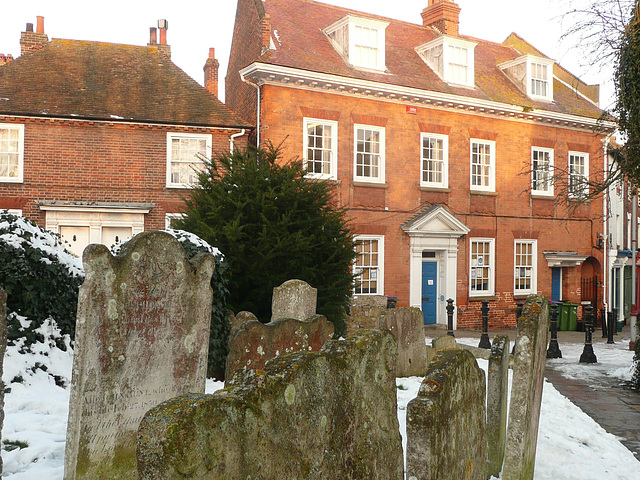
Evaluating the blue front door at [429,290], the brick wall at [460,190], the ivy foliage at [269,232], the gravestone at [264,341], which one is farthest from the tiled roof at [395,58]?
the gravestone at [264,341]

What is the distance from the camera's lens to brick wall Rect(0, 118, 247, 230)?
17.4 metres

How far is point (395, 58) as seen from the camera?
73.3 ft

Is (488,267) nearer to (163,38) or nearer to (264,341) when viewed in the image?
(163,38)

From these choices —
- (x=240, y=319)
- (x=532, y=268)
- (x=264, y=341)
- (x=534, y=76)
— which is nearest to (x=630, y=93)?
(x=240, y=319)

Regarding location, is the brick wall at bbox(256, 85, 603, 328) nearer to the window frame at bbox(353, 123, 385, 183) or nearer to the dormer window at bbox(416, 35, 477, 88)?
the window frame at bbox(353, 123, 385, 183)

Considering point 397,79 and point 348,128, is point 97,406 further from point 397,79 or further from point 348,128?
point 397,79

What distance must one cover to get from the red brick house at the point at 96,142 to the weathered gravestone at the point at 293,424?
15095 mm

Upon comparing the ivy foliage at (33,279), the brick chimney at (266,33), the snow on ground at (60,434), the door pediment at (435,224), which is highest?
the brick chimney at (266,33)

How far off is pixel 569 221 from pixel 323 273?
1764 centimetres

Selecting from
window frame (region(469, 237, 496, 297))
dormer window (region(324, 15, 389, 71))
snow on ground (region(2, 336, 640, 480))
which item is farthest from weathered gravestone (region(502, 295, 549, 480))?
window frame (region(469, 237, 496, 297))

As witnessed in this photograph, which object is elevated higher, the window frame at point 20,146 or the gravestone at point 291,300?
the window frame at point 20,146

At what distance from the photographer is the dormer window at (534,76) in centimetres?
2480

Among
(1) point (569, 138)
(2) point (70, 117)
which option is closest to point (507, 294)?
(1) point (569, 138)

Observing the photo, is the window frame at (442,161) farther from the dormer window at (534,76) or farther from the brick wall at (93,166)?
the brick wall at (93,166)
